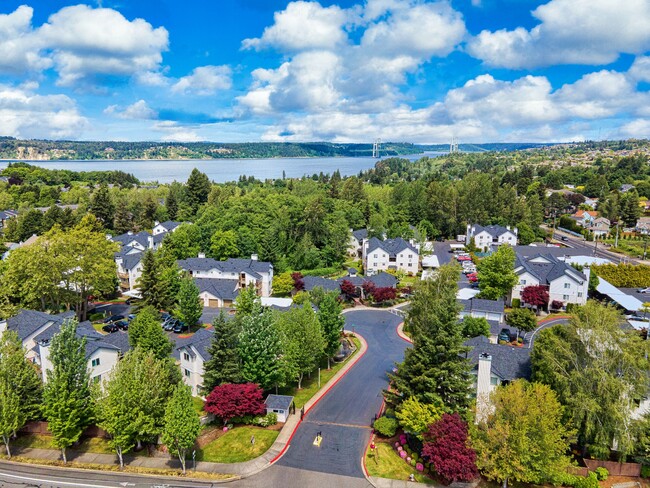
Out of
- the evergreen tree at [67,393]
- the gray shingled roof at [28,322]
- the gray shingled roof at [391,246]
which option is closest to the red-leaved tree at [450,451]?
the evergreen tree at [67,393]

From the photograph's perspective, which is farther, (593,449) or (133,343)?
(133,343)

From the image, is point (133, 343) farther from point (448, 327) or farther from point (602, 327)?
point (602, 327)

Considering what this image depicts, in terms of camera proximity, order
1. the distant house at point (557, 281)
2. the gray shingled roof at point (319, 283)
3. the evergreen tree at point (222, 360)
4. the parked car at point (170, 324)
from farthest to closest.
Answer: the gray shingled roof at point (319, 283) < the distant house at point (557, 281) < the parked car at point (170, 324) < the evergreen tree at point (222, 360)

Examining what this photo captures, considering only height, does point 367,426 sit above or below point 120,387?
below

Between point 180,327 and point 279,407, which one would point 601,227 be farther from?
point 279,407

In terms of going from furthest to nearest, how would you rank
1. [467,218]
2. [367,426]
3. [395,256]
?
[467,218], [395,256], [367,426]

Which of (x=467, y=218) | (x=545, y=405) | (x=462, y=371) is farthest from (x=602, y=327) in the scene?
(x=467, y=218)

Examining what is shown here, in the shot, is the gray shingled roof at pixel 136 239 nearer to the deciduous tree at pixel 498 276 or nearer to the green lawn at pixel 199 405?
the green lawn at pixel 199 405
